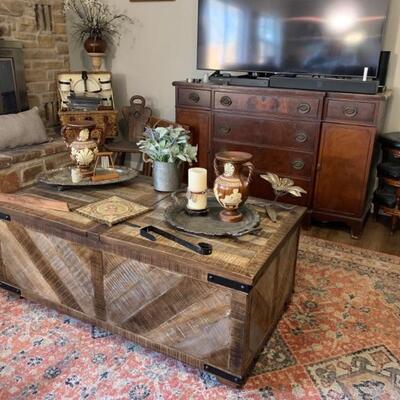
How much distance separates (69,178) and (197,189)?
0.78 meters

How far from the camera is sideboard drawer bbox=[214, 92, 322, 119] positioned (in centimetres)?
268

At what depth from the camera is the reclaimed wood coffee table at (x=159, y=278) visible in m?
1.44

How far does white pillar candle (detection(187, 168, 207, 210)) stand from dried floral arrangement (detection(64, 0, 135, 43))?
2.52 meters

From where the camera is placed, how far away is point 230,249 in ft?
4.91

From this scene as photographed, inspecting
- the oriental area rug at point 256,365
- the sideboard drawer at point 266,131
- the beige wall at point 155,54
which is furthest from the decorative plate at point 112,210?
the beige wall at point 155,54

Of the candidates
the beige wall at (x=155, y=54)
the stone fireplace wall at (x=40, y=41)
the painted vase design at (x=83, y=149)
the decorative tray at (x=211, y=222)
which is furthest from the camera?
the beige wall at (x=155, y=54)

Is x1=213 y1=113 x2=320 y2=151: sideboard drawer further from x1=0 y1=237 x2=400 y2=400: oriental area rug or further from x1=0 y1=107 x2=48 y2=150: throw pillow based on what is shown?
x1=0 y1=107 x2=48 y2=150: throw pillow

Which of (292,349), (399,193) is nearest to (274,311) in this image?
(292,349)

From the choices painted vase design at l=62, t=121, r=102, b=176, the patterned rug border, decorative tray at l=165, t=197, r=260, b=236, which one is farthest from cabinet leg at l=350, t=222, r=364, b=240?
painted vase design at l=62, t=121, r=102, b=176

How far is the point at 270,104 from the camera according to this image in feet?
9.16

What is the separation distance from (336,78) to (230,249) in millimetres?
1886

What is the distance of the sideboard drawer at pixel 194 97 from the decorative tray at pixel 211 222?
1391 millimetres

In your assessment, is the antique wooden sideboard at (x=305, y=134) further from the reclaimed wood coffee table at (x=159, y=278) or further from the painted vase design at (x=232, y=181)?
the painted vase design at (x=232, y=181)

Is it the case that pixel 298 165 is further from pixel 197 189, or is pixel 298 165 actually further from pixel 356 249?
pixel 197 189
